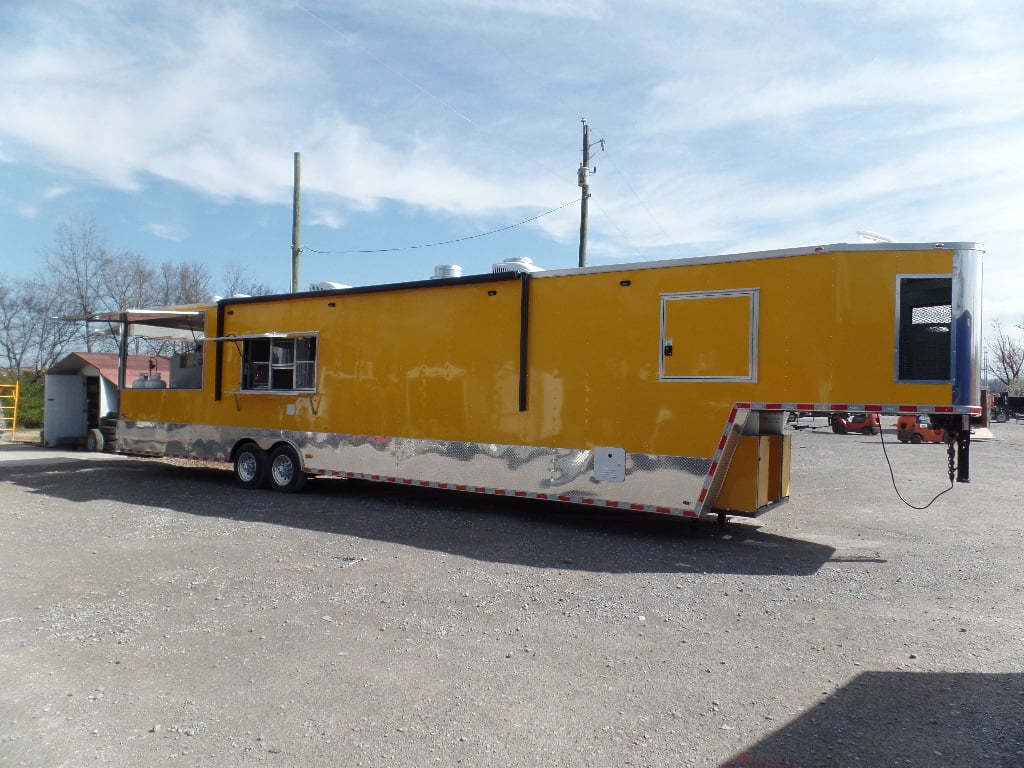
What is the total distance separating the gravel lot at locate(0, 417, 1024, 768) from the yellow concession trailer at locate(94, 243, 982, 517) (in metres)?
0.87

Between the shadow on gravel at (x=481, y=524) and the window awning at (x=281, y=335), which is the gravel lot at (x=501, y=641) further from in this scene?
the window awning at (x=281, y=335)

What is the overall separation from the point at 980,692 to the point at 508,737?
9.47ft

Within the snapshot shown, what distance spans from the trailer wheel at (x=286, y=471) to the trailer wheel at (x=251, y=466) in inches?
4.9

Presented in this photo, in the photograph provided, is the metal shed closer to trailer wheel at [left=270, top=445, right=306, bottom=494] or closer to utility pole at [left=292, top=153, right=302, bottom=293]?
utility pole at [left=292, top=153, right=302, bottom=293]

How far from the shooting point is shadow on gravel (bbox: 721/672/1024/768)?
3576 mm

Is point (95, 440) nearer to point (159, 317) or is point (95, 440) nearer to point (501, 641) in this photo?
point (159, 317)

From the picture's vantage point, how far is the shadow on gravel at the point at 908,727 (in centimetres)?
358

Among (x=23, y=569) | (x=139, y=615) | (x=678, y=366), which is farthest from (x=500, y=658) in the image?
(x=23, y=569)

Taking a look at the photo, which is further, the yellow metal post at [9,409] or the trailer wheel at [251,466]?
the yellow metal post at [9,409]

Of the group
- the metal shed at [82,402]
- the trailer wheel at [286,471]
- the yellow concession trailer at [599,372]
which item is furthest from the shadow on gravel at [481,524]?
the metal shed at [82,402]

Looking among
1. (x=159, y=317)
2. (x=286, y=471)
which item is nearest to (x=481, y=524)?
(x=286, y=471)

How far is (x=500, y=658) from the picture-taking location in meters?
4.77

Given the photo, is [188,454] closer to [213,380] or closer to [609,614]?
[213,380]

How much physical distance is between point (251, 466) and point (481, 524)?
457cm
